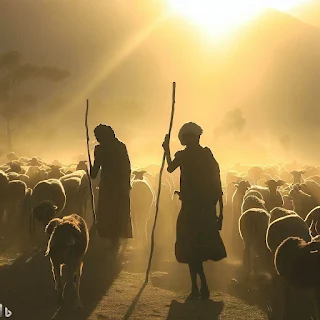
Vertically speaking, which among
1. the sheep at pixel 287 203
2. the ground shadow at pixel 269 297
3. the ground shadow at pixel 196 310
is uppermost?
the sheep at pixel 287 203

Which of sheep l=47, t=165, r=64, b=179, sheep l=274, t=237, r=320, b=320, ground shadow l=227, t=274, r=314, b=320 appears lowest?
ground shadow l=227, t=274, r=314, b=320

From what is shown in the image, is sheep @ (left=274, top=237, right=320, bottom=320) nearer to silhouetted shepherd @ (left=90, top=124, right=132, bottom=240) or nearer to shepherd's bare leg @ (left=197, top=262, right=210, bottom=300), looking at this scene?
shepherd's bare leg @ (left=197, top=262, right=210, bottom=300)

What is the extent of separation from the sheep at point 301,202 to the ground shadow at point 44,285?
444 centimetres

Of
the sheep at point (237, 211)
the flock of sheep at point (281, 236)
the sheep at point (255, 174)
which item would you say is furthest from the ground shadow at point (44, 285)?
the sheep at point (255, 174)

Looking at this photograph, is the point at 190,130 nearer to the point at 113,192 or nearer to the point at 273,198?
the point at 113,192

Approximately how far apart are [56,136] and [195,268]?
2497 inches

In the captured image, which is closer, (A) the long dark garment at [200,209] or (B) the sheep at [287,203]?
(A) the long dark garment at [200,209]

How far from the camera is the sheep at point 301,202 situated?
11.5 meters

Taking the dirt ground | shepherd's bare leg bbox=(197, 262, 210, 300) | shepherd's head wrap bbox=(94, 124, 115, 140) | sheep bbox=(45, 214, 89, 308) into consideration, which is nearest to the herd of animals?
sheep bbox=(45, 214, 89, 308)

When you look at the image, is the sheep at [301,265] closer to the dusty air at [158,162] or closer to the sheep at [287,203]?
the dusty air at [158,162]

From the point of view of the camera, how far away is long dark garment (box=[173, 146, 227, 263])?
22.7 feet

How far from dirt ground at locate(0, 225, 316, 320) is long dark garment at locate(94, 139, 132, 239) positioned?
590mm

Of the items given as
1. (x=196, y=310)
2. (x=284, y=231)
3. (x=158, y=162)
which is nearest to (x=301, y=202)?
(x=284, y=231)

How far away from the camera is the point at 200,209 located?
697 cm
